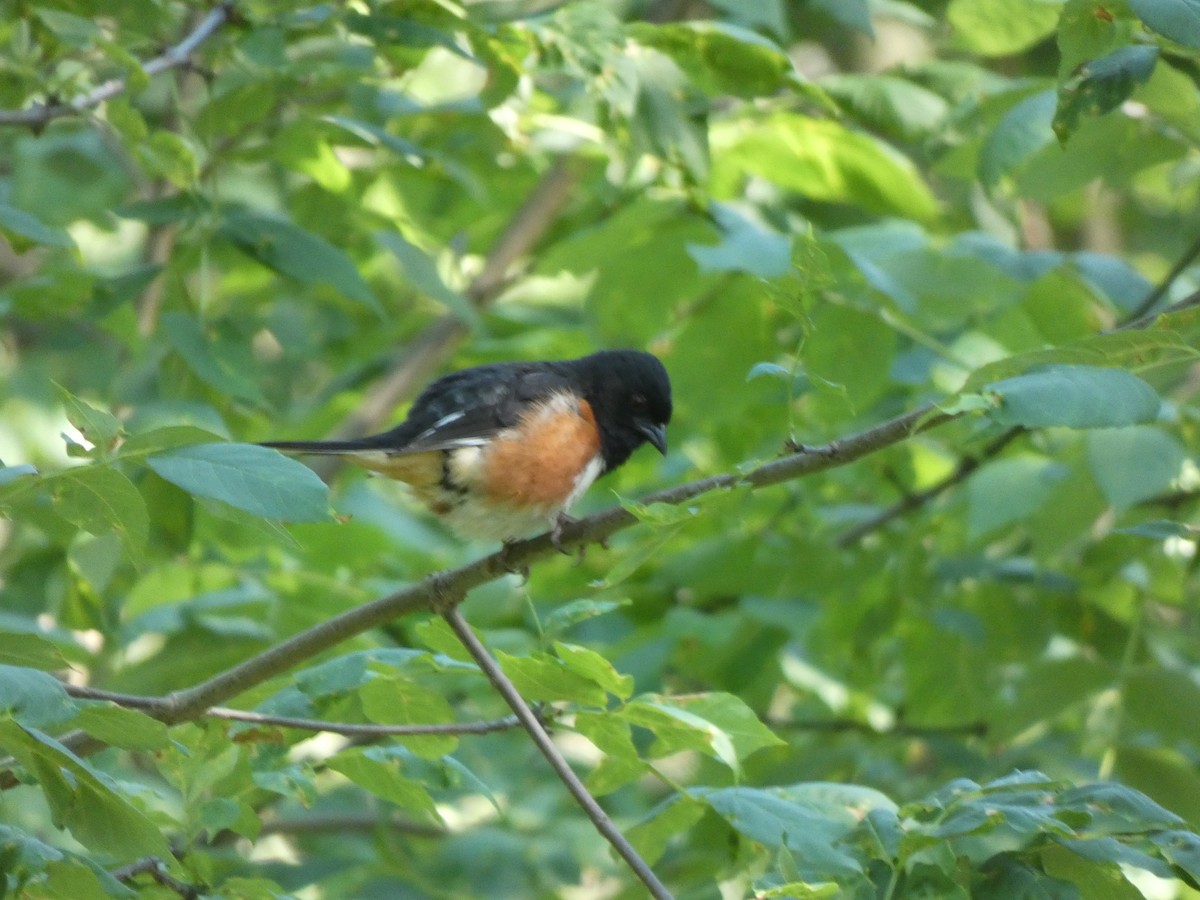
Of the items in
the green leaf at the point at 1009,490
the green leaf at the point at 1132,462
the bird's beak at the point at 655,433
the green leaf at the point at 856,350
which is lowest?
the bird's beak at the point at 655,433

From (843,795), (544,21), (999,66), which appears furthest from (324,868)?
(999,66)

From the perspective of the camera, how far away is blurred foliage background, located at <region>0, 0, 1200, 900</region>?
209cm

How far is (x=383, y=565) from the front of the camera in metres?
4.91

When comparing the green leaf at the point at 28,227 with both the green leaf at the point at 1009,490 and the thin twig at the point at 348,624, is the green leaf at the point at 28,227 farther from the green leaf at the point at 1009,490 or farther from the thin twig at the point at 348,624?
the green leaf at the point at 1009,490

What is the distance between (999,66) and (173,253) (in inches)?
207

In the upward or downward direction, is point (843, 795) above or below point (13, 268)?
above

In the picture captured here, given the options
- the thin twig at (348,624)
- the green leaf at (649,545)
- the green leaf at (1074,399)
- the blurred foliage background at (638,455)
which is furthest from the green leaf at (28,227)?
the green leaf at (1074,399)

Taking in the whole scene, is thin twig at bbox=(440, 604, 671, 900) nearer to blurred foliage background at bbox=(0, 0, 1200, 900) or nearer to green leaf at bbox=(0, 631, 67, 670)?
blurred foliage background at bbox=(0, 0, 1200, 900)

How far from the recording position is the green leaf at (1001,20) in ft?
11.7

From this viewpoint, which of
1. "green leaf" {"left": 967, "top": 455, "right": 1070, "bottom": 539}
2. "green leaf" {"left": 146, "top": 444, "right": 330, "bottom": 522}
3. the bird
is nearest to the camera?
"green leaf" {"left": 146, "top": 444, "right": 330, "bottom": 522}

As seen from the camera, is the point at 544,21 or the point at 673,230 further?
the point at 673,230

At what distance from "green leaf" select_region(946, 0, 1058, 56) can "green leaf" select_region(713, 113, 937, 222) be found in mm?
672

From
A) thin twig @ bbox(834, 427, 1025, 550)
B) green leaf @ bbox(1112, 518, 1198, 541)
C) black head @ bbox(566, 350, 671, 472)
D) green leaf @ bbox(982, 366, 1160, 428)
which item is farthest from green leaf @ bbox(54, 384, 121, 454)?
thin twig @ bbox(834, 427, 1025, 550)

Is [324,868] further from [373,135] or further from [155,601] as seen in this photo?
[373,135]
